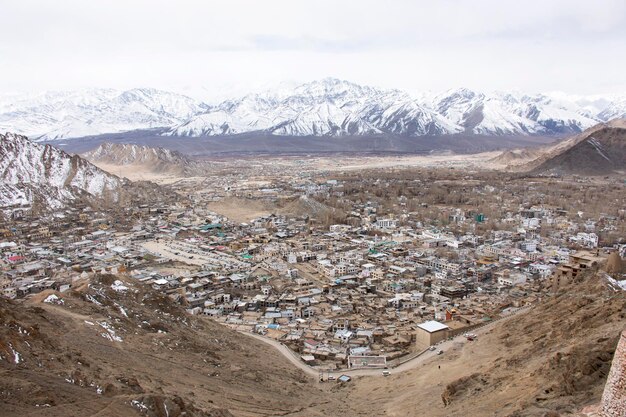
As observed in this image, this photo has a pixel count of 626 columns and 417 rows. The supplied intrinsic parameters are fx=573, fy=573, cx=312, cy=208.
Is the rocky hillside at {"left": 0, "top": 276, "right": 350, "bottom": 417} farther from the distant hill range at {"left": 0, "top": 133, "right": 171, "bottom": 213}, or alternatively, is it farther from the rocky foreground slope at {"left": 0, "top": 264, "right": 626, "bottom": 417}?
the distant hill range at {"left": 0, "top": 133, "right": 171, "bottom": 213}

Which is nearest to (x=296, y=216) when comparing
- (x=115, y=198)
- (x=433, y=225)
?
(x=433, y=225)

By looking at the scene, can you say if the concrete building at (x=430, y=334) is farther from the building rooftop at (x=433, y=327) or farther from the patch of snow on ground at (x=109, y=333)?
the patch of snow on ground at (x=109, y=333)

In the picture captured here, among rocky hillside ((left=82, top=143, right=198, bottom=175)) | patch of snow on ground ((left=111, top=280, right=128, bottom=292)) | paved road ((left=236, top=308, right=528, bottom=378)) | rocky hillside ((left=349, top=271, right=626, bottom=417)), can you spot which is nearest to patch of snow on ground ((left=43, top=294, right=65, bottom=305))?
patch of snow on ground ((left=111, top=280, right=128, bottom=292))

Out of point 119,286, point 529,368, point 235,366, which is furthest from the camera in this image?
point 119,286

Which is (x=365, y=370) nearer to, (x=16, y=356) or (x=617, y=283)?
(x=617, y=283)

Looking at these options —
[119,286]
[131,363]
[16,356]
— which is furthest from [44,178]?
[16,356]

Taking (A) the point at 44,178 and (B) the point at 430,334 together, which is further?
(A) the point at 44,178

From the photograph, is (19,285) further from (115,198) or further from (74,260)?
(115,198)
